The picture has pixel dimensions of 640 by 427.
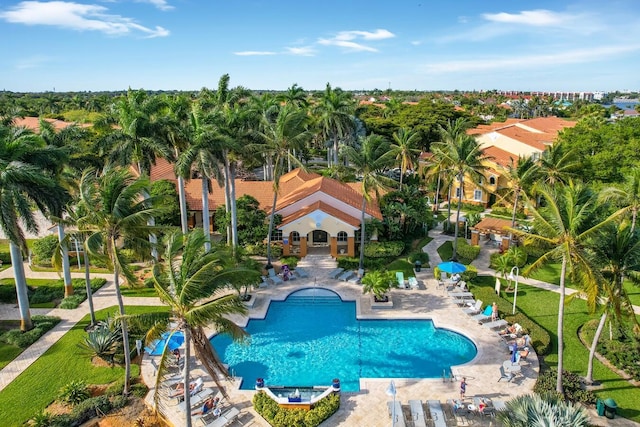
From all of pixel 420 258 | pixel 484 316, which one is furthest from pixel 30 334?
pixel 420 258

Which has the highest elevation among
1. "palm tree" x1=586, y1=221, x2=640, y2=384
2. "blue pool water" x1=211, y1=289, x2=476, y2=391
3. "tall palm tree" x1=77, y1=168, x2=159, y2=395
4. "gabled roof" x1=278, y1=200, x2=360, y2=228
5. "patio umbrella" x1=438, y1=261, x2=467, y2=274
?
"tall palm tree" x1=77, y1=168, x2=159, y2=395

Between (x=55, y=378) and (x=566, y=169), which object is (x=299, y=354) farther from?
(x=566, y=169)

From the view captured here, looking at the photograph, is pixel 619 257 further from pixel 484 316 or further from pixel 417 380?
pixel 417 380

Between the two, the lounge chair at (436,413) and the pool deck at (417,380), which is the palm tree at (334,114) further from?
the lounge chair at (436,413)

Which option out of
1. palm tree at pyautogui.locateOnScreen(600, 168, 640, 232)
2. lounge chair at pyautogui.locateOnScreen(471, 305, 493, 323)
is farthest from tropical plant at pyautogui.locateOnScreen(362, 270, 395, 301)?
palm tree at pyautogui.locateOnScreen(600, 168, 640, 232)

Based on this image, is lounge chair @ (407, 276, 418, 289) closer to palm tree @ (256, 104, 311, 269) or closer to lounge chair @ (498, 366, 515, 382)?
lounge chair @ (498, 366, 515, 382)

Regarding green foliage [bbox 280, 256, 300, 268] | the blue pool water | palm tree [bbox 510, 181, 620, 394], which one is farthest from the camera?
green foliage [bbox 280, 256, 300, 268]
